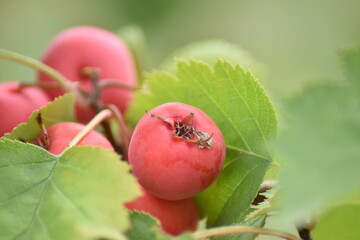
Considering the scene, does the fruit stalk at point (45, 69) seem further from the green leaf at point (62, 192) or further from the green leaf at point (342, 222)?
the green leaf at point (342, 222)

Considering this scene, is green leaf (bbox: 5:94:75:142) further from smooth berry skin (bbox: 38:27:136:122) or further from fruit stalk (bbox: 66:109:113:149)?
smooth berry skin (bbox: 38:27:136:122)

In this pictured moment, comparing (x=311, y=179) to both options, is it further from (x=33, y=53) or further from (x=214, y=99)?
(x=33, y=53)

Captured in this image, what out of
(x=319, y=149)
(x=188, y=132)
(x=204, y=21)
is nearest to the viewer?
(x=319, y=149)

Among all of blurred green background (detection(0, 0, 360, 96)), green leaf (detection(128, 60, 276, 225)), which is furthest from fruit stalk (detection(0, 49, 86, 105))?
blurred green background (detection(0, 0, 360, 96))

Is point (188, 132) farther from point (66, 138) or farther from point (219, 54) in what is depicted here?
point (219, 54)

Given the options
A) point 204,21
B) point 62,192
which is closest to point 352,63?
point 62,192

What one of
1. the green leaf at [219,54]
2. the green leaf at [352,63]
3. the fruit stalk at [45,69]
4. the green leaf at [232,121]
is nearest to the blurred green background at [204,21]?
the green leaf at [219,54]
